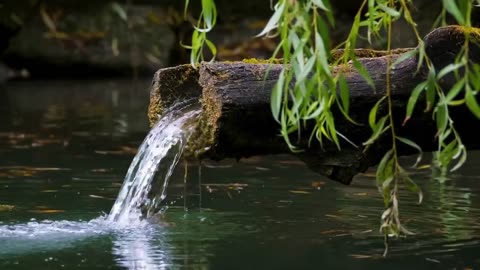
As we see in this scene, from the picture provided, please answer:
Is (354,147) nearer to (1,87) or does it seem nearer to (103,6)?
(1,87)

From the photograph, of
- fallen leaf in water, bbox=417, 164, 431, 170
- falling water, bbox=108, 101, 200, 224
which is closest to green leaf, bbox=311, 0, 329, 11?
falling water, bbox=108, 101, 200, 224

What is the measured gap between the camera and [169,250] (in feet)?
16.3

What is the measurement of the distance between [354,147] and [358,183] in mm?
2494

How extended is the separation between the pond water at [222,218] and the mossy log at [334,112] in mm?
467

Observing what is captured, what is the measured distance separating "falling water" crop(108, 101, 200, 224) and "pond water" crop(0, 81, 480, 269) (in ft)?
0.50

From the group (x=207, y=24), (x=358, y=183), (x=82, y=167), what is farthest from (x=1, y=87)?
(x=207, y=24)

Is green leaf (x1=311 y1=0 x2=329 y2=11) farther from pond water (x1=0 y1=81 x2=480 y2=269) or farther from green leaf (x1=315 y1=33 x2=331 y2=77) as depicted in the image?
pond water (x1=0 y1=81 x2=480 y2=269)

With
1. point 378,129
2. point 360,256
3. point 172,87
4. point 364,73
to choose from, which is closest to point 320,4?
point 364,73

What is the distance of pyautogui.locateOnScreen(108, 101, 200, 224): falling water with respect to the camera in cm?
546

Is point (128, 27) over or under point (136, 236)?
over

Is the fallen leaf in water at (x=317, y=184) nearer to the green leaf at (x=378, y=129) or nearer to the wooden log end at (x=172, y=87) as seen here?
the wooden log end at (x=172, y=87)

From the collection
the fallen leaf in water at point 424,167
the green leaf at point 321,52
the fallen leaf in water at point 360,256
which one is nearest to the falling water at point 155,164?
the fallen leaf in water at point 360,256

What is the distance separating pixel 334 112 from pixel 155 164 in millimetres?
1308

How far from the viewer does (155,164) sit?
19.0ft
